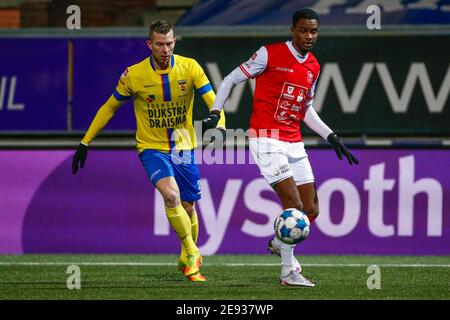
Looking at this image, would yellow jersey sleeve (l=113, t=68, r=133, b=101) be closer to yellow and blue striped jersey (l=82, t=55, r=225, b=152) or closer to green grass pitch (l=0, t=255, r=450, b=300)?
yellow and blue striped jersey (l=82, t=55, r=225, b=152)

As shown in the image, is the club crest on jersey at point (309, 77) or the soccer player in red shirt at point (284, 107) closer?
the soccer player in red shirt at point (284, 107)

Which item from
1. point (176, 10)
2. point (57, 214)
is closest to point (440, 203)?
point (57, 214)

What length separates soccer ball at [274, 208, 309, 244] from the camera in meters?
9.82

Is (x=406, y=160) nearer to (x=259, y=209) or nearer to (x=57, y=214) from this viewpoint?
(x=259, y=209)

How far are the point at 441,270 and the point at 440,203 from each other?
77.6 inches

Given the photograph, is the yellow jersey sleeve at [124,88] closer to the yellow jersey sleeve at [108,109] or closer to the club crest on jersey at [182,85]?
the yellow jersey sleeve at [108,109]

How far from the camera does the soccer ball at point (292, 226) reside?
9820 millimetres

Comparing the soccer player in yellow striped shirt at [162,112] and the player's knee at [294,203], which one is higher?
the soccer player in yellow striped shirt at [162,112]

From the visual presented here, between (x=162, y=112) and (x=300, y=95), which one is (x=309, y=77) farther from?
(x=162, y=112)

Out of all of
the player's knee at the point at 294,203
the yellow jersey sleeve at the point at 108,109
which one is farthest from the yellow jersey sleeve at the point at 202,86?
the player's knee at the point at 294,203

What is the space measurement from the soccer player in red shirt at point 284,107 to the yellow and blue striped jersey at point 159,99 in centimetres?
56

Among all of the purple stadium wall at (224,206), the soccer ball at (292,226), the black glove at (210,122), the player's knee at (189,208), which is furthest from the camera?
the purple stadium wall at (224,206)

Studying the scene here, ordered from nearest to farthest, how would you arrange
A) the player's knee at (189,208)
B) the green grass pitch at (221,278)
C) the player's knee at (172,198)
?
1. the green grass pitch at (221,278)
2. the player's knee at (172,198)
3. the player's knee at (189,208)

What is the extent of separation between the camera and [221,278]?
1099 centimetres
